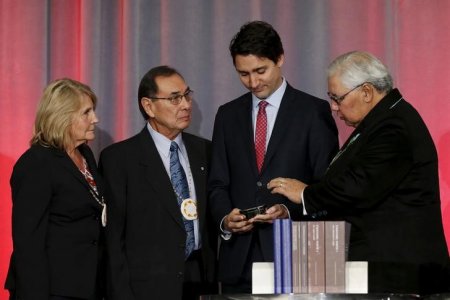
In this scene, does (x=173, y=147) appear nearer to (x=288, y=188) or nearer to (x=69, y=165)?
(x=69, y=165)

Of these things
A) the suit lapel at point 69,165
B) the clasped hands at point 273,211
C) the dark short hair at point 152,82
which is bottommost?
the clasped hands at point 273,211

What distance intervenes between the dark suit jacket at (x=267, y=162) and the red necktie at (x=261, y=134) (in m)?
0.03

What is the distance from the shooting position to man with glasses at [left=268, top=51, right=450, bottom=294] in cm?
336

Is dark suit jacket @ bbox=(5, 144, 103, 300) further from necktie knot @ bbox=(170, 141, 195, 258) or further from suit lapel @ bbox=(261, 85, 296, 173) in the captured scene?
suit lapel @ bbox=(261, 85, 296, 173)

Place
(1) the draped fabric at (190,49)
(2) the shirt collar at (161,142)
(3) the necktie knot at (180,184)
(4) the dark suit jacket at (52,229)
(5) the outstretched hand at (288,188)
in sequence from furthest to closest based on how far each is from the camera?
(1) the draped fabric at (190,49), (2) the shirt collar at (161,142), (3) the necktie knot at (180,184), (4) the dark suit jacket at (52,229), (5) the outstretched hand at (288,188)

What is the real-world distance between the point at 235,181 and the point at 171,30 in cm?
118

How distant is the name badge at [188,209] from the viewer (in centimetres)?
401

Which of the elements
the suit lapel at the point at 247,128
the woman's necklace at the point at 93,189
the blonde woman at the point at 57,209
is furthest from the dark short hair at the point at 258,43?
the woman's necklace at the point at 93,189

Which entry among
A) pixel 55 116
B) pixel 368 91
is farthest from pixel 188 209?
pixel 368 91

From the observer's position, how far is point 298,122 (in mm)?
3848

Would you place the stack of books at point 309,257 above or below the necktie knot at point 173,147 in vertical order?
below

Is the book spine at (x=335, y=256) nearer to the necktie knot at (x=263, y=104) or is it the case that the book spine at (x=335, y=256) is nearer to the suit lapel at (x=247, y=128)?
the suit lapel at (x=247, y=128)

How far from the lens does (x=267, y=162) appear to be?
12.5ft

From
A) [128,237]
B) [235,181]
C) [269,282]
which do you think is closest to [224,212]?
[235,181]
